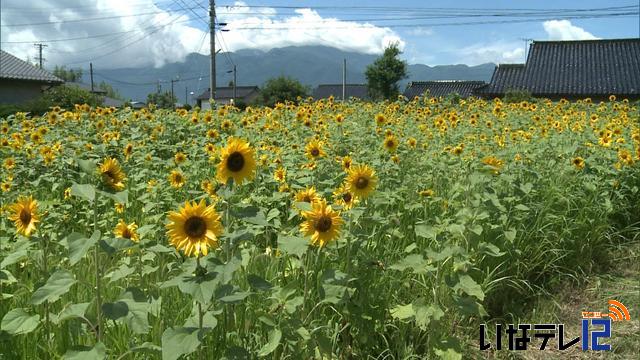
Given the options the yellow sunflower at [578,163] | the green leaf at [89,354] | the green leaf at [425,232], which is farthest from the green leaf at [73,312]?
the yellow sunflower at [578,163]

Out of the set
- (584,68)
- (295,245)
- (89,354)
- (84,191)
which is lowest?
(89,354)

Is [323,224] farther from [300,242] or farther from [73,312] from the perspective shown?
[73,312]

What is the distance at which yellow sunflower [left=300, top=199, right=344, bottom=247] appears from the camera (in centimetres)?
197

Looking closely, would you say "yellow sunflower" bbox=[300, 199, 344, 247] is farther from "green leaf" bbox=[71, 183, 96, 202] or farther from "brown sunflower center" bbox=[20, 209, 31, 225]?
"brown sunflower center" bbox=[20, 209, 31, 225]

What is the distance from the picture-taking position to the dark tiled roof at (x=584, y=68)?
25.8 metres

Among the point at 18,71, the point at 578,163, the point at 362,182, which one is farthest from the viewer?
the point at 18,71

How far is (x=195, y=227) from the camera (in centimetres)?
164

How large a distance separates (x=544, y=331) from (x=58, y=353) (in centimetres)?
242

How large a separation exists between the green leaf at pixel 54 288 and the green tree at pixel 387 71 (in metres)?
37.4

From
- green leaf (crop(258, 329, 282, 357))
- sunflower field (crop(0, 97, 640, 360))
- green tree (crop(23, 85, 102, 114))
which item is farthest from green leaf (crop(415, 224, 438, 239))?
green tree (crop(23, 85, 102, 114))

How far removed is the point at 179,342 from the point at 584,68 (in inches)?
1198

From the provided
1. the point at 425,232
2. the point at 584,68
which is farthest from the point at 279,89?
the point at 425,232

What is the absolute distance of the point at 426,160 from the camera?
4488 millimetres

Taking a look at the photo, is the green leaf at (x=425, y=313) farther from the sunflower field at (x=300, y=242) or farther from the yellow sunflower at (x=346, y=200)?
the yellow sunflower at (x=346, y=200)
